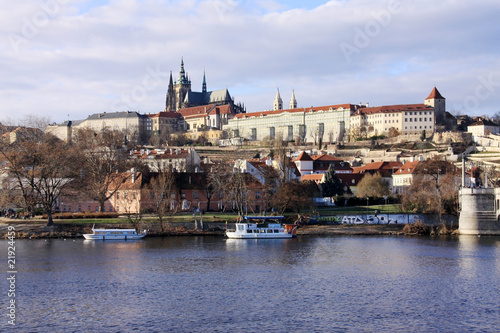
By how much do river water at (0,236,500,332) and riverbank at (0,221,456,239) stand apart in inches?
184

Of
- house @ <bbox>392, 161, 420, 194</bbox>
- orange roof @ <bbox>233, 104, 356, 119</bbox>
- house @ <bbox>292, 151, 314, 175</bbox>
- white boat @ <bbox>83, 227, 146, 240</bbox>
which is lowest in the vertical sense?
white boat @ <bbox>83, 227, 146, 240</bbox>

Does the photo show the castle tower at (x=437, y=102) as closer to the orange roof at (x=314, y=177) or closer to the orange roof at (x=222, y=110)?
the orange roof at (x=222, y=110)

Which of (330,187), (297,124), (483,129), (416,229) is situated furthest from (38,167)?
(297,124)

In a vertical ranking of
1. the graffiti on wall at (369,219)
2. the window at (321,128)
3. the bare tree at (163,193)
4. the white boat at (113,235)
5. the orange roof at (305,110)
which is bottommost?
the white boat at (113,235)

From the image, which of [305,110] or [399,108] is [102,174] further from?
[305,110]

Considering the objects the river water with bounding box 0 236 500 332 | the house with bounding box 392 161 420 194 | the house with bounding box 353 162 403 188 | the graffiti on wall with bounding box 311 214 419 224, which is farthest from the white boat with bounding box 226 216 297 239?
the house with bounding box 353 162 403 188

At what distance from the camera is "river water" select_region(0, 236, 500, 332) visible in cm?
2155

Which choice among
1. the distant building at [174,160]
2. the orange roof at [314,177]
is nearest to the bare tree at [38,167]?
the distant building at [174,160]

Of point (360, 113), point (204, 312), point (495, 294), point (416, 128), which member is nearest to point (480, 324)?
point (495, 294)

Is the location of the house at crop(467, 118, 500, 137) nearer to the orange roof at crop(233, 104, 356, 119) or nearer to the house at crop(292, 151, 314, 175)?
the orange roof at crop(233, 104, 356, 119)

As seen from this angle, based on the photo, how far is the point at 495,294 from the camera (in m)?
26.0

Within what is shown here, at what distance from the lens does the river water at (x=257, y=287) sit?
21547mm

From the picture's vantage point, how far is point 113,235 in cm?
4622

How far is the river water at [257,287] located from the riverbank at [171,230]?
4.67 metres
